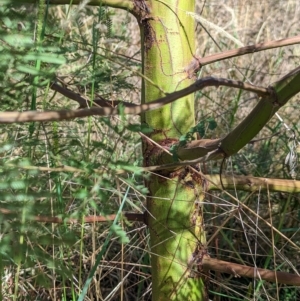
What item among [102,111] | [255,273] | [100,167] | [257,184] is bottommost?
[255,273]

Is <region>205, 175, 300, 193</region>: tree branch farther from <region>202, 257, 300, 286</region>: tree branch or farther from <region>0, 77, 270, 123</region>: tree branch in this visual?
<region>0, 77, 270, 123</region>: tree branch

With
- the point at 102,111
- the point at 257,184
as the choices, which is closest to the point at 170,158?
the point at 257,184

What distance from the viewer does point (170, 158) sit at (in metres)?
1.05

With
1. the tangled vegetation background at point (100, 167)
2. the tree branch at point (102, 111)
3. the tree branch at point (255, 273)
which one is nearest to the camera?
the tree branch at point (102, 111)

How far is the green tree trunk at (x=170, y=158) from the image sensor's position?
1053 mm

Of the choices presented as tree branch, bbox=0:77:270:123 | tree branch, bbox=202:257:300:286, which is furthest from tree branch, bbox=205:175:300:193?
tree branch, bbox=0:77:270:123

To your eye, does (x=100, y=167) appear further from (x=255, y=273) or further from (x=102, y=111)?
(x=255, y=273)

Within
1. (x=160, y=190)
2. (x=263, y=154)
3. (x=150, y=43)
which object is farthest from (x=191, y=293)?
(x=263, y=154)

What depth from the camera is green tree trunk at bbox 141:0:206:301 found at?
1.05m

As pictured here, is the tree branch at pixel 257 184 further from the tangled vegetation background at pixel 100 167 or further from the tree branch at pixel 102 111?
the tree branch at pixel 102 111

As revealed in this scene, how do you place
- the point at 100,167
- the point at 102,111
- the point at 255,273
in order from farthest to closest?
1. the point at 255,273
2. the point at 100,167
3. the point at 102,111

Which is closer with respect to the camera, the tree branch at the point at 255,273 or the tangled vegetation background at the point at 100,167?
the tangled vegetation background at the point at 100,167

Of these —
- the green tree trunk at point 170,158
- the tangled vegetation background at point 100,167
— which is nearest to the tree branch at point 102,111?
the tangled vegetation background at point 100,167

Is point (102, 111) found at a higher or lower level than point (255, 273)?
higher
